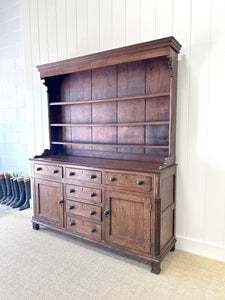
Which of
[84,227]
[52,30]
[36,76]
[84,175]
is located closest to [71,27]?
[52,30]

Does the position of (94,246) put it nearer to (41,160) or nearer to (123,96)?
(41,160)

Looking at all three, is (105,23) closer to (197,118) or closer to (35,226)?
(197,118)

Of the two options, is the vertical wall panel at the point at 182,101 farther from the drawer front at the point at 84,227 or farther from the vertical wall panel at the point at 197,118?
the drawer front at the point at 84,227

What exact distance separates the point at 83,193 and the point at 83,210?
188 millimetres

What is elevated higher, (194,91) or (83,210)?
(194,91)

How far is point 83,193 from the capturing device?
7.88 feet

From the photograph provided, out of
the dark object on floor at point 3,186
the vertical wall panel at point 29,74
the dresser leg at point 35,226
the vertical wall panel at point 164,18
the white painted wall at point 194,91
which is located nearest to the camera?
the white painted wall at point 194,91

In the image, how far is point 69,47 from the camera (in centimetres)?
305

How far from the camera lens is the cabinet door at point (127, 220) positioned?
6.73 feet

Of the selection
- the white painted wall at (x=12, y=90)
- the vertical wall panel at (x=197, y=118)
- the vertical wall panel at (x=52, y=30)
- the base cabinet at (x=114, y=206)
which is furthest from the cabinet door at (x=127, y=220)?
the white painted wall at (x=12, y=90)

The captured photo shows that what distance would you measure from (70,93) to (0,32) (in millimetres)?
2339

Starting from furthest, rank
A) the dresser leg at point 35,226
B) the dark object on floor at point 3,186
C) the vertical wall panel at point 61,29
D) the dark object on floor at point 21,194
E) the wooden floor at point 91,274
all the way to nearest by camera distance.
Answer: the dark object on floor at point 3,186 → the dark object on floor at point 21,194 → the vertical wall panel at point 61,29 → the dresser leg at point 35,226 → the wooden floor at point 91,274

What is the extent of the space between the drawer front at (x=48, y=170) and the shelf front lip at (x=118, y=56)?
114 centimetres

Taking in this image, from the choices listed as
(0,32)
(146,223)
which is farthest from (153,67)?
(0,32)
